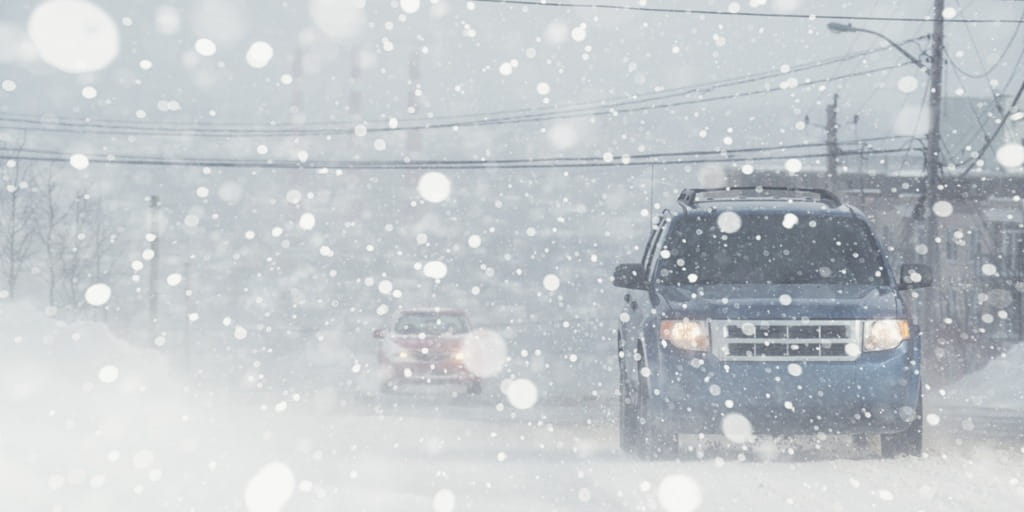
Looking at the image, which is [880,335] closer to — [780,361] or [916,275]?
[780,361]

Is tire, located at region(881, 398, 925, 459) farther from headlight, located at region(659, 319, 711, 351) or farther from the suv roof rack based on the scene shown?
the suv roof rack

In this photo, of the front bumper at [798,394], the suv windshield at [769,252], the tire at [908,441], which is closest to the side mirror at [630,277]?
the suv windshield at [769,252]

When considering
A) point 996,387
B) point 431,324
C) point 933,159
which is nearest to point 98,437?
point 431,324

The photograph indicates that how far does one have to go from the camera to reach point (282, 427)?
1302 centimetres

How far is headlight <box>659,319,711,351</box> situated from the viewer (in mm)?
9148

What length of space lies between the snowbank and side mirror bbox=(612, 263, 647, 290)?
43.2ft

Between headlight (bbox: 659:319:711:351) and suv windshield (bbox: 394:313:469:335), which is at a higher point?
headlight (bbox: 659:319:711:351)

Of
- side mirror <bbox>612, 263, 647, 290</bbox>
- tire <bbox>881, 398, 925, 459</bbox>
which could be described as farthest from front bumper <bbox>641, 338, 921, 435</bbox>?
side mirror <bbox>612, 263, 647, 290</bbox>

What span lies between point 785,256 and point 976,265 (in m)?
54.9

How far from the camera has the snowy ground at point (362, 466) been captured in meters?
7.14

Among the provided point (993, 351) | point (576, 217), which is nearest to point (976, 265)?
point (993, 351)

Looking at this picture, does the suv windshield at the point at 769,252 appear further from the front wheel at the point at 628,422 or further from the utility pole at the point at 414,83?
the utility pole at the point at 414,83

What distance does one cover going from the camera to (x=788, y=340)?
356 inches

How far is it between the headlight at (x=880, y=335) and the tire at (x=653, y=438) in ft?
4.92
